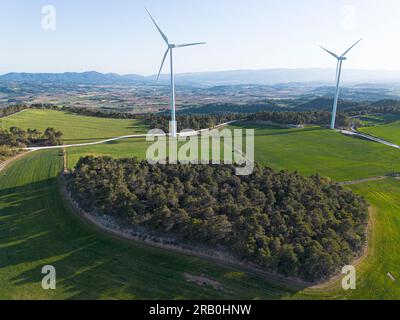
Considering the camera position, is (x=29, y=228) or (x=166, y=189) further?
(x=166, y=189)

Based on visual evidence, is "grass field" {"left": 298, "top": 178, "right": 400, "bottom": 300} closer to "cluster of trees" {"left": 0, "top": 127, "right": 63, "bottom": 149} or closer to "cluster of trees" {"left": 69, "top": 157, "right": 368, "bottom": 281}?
"cluster of trees" {"left": 69, "top": 157, "right": 368, "bottom": 281}

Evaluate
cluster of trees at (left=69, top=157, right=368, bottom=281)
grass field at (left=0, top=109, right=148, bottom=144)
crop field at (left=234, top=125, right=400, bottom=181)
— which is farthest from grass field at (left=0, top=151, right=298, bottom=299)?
grass field at (left=0, top=109, right=148, bottom=144)

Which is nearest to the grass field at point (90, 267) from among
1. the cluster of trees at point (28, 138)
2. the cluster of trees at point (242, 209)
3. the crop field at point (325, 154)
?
the cluster of trees at point (242, 209)

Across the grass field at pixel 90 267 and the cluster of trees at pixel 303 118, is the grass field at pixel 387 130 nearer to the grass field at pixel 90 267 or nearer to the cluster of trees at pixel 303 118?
the cluster of trees at pixel 303 118
